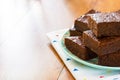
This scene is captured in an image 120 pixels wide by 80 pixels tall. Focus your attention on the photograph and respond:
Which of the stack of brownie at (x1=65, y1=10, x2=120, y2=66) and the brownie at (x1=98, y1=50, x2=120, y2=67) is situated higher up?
the stack of brownie at (x1=65, y1=10, x2=120, y2=66)

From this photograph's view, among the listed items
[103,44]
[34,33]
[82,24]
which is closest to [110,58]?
[103,44]

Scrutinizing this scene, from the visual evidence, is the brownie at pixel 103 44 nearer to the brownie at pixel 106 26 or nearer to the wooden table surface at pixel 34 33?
the brownie at pixel 106 26

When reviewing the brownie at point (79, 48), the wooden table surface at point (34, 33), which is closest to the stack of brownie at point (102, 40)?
the brownie at point (79, 48)

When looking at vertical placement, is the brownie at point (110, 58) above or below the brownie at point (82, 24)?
below

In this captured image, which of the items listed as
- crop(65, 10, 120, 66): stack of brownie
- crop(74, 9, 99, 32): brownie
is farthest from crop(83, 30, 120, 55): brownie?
crop(74, 9, 99, 32): brownie

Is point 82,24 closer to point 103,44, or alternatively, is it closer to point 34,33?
point 103,44

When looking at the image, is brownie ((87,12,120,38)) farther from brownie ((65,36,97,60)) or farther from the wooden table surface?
the wooden table surface

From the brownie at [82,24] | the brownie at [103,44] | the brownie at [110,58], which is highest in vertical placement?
the brownie at [82,24]
